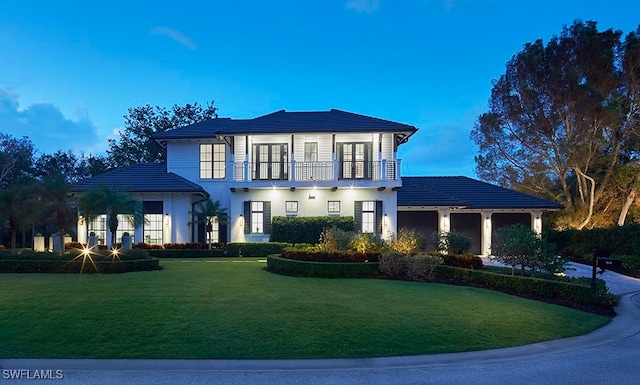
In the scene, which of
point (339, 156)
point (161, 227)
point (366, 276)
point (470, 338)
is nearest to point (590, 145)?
point (339, 156)

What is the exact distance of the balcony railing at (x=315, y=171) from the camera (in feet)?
66.5

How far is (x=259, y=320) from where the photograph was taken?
705cm

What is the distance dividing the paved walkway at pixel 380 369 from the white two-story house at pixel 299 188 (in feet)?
47.9

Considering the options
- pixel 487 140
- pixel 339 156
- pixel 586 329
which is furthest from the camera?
pixel 487 140

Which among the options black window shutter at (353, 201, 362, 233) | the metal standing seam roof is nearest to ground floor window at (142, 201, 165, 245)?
the metal standing seam roof

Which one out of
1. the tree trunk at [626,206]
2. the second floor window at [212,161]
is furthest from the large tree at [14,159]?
the tree trunk at [626,206]

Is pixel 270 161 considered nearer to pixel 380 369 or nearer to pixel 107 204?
pixel 107 204

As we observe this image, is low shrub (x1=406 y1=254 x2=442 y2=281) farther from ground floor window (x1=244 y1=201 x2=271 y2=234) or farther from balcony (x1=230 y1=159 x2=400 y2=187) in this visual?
ground floor window (x1=244 y1=201 x2=271 y2=234)

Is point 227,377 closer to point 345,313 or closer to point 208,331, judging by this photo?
point 208,331

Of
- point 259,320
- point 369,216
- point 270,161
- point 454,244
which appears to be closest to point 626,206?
point 369,216

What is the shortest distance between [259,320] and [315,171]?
14.0 m

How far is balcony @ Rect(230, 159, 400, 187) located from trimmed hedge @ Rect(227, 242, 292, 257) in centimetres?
322

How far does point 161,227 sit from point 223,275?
10.6 m

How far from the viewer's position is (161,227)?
832 inches
